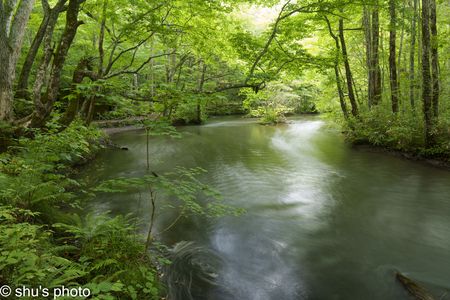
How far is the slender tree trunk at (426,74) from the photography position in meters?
9.26

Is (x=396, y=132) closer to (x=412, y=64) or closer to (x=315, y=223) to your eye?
(x=412, y=64)

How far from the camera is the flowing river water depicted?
4.14 metres

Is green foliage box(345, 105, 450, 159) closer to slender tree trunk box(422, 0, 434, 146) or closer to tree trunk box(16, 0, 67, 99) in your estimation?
slender tree trunk box(422, 0, 434, 146)

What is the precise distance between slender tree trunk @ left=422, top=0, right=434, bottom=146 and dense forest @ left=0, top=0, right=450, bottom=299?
35mm

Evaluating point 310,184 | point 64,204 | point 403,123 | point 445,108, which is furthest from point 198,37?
point 445,108

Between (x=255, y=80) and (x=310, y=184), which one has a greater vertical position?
(x=255, y=80)

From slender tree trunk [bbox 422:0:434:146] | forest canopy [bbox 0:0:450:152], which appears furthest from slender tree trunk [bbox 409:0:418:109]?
slender tree trunk [bbox 422:0:434:146]

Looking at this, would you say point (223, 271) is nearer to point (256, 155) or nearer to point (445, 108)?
point (256, 155)

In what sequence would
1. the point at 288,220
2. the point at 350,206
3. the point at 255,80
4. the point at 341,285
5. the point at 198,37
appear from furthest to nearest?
the point at 198,37, the point at 350,206, the point at 288,220, the point at 255,80, the point at 341,285

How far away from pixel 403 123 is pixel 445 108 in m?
1.41

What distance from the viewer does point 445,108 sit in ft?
33.6

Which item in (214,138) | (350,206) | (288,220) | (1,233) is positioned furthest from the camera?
(214,138)

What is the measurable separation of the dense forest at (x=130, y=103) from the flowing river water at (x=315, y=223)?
2.33 ft

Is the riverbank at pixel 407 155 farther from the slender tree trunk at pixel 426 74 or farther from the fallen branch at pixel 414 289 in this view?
the fallen branch at pixel 414 289
